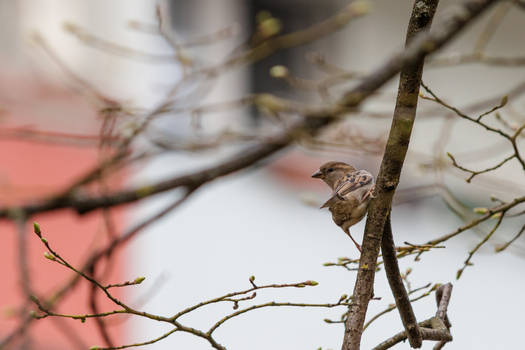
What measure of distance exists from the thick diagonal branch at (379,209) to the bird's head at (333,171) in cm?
40

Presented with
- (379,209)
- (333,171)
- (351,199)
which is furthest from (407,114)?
(333,171)

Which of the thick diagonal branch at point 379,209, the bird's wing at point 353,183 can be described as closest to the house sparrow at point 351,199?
the bird's wing at point 353,183

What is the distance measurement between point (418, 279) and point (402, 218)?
4.00ft

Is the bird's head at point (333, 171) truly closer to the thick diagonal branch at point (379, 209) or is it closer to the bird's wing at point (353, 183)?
the bird's wing at point (353, 183)

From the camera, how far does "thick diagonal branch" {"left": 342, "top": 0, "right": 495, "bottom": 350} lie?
3.46 feet

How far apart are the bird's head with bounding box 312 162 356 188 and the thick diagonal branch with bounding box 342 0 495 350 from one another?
0.40 metres

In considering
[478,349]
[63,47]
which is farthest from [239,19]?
[478,349]

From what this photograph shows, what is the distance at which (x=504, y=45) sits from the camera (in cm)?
677

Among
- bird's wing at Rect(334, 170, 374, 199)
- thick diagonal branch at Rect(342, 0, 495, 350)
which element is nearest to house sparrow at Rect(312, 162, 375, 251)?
bird's wing at Rect(334, 170, 374, 199)

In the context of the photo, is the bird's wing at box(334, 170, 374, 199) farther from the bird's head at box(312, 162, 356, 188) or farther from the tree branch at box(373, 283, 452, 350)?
the tree branch at box(373, 283, 452, 350)

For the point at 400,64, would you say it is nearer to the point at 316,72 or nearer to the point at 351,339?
the point at 351,339

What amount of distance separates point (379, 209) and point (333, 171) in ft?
1.55

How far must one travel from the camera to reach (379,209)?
1094 mm

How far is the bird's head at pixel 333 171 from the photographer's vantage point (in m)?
1.52
